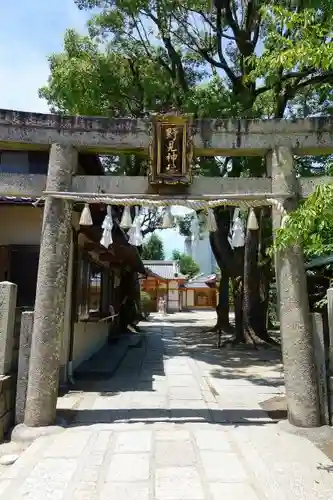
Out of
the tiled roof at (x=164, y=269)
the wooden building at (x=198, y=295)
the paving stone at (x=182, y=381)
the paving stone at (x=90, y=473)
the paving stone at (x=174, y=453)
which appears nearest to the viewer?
the paving stone at (x=90, y=473)

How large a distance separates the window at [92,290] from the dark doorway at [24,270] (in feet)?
4.72

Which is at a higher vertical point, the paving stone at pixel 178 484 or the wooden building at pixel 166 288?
the wooden building at pixel 166 288

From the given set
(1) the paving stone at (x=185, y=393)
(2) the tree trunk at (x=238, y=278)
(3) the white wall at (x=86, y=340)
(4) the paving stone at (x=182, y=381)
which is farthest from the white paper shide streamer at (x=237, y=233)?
(2) the tree trunk at (x=238, y=278)

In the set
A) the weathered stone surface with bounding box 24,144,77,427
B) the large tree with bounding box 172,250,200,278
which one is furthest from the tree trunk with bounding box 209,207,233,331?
the large tree with bounding box 172,250,200,278

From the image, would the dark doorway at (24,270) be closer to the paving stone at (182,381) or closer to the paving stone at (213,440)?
the paving stone at (182,381)

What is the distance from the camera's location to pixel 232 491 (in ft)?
13.4

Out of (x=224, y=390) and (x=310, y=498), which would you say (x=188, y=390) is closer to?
(x=224, y=390)

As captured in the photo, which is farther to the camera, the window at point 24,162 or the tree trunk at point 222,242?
the tree trunk at point 222,242

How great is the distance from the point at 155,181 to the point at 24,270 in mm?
4012

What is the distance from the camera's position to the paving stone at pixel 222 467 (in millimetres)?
4387

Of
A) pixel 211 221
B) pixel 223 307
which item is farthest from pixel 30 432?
pixel 223 307

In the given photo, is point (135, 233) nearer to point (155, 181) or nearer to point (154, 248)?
point (155, 181)

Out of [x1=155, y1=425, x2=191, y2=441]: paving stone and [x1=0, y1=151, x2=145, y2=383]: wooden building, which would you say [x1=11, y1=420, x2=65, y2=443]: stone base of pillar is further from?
[x1=0, y1=151, x2=145, y2=383]: wooden building

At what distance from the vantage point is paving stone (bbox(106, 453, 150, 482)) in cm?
438
